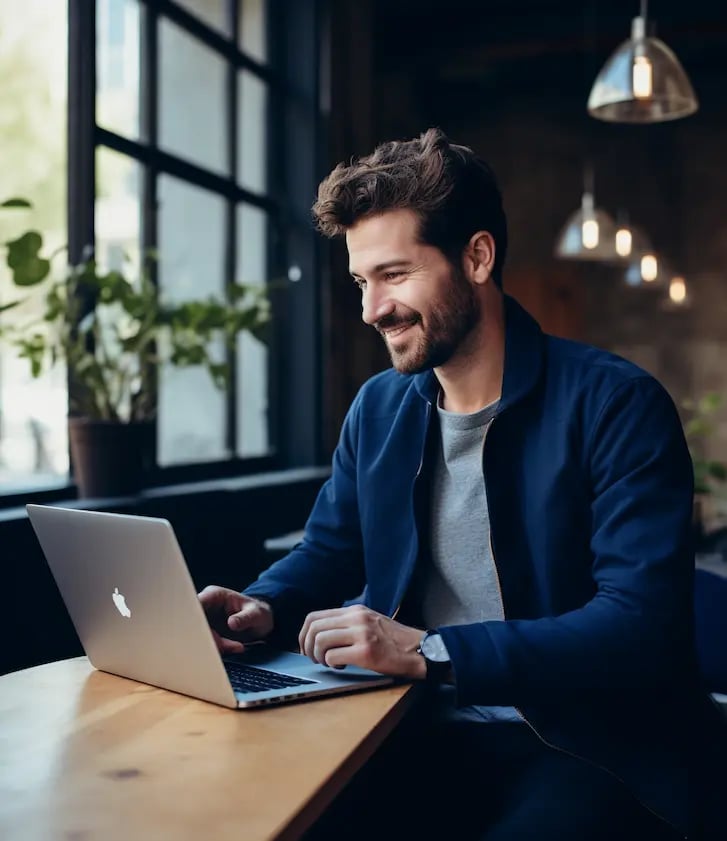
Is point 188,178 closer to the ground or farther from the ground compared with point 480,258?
farther from the ground

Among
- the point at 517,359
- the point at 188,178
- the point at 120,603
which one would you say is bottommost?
the point at 120,603

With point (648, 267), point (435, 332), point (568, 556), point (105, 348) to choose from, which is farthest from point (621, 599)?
point (648, 267)

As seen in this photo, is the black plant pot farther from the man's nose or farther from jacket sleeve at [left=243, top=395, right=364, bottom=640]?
the man's nose

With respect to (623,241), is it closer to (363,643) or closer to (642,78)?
(642,78)

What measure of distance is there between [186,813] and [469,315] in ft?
3.22

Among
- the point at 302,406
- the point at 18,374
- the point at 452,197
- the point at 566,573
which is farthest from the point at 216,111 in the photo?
the point at 566,573

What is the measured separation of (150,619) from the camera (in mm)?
1274

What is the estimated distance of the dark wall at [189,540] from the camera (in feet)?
8.01

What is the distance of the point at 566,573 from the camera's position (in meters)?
1.53

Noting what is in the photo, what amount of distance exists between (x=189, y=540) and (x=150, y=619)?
1.93 metres

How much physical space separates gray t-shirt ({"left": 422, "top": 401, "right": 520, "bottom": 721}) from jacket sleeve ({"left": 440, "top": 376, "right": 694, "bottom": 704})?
0.58 feet

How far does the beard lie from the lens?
1.65 meters

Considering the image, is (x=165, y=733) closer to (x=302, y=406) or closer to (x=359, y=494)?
(x=359, y=494)

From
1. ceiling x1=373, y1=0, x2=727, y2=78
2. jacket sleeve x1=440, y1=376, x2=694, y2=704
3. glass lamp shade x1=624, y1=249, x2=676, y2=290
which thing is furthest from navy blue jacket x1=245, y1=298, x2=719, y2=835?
ceiling x1=373, y1=0, x2=727, y2=78
